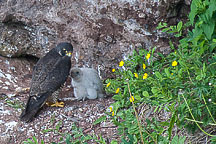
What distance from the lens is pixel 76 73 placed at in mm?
4902

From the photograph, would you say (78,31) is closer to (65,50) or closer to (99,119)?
(65,50)

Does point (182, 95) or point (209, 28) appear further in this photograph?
point (209, 28)

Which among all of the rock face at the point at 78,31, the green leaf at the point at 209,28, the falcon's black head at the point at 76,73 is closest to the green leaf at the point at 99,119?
the rock face at the point at 78,31

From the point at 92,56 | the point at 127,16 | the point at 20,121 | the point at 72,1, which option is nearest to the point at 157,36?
the point at 127,16

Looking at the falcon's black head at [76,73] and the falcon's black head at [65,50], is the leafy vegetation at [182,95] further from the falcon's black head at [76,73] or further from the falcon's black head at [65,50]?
the falcon's black head at [65,50]

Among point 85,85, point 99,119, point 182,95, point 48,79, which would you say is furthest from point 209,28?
point 48,79

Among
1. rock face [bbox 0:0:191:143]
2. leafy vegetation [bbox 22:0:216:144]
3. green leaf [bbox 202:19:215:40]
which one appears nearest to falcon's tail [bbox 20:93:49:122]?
rock face [bbox 0:0:191:143]

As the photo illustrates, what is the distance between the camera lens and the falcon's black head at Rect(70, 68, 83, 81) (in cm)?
488

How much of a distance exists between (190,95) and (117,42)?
2.25m

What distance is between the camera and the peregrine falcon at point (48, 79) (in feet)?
14.6

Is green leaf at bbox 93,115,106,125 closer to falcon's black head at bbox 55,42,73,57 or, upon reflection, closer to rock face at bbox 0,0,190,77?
falcon's black head at bbox 55,42,73,57

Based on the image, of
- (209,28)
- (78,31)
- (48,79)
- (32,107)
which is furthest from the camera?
(78,31)

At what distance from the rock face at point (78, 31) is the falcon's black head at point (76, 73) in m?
0.58

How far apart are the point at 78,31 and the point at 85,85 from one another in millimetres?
971
